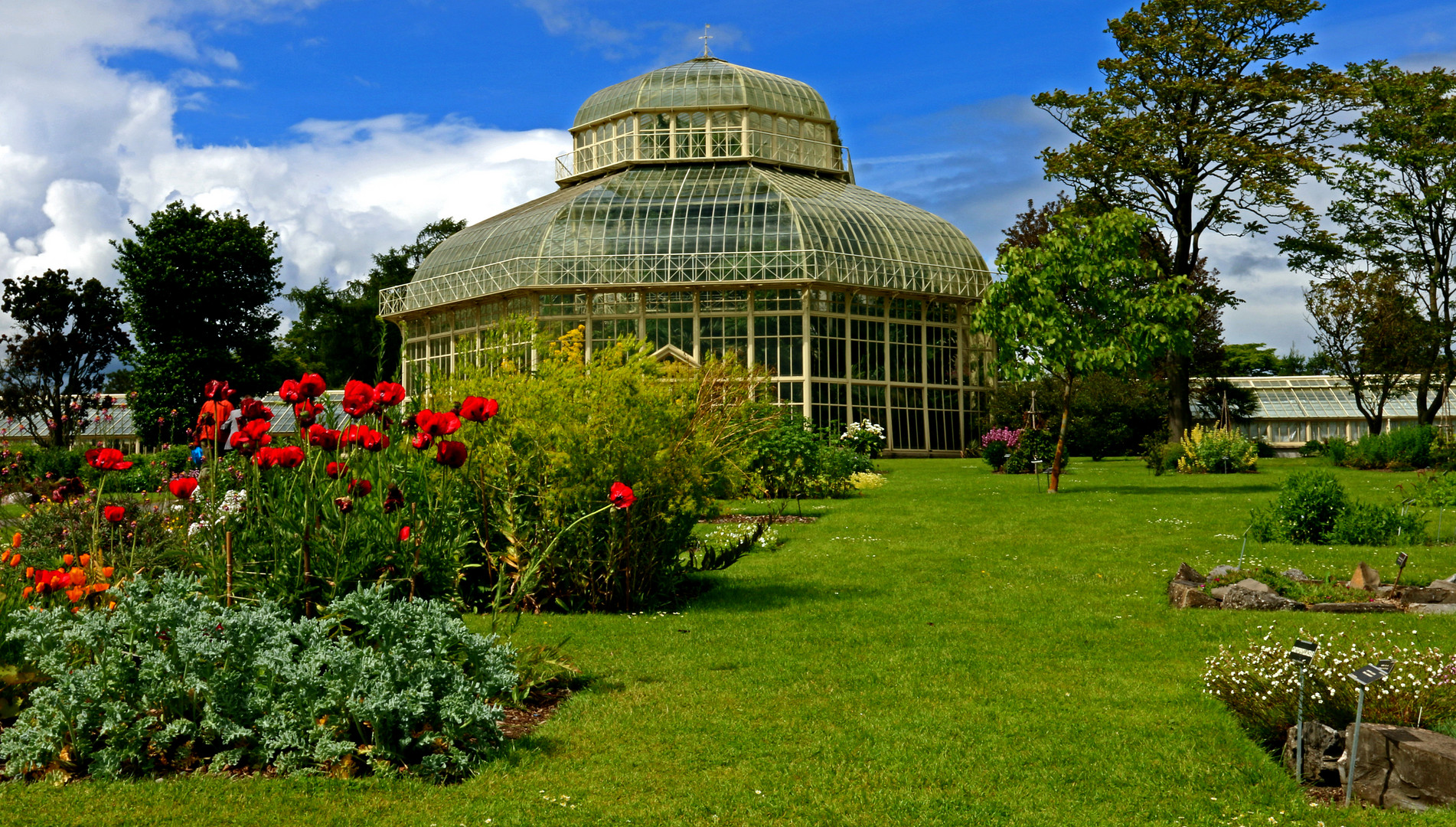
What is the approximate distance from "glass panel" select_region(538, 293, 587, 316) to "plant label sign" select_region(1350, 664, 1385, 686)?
35891 millimetres

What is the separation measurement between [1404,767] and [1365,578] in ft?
18.2

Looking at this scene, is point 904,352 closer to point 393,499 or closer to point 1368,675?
point 393,499

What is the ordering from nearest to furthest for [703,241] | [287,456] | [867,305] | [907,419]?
[287,456]
[703,241]
[867,305]
[907,419]

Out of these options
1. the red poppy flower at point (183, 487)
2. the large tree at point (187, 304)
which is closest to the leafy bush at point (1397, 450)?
the red poppy flower at point (183, 487)

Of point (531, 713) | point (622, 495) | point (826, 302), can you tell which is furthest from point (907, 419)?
point (531, 713)

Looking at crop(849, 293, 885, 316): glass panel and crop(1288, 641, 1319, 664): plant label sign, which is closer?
crop(1288, 641, 1319, 664): plant label sign

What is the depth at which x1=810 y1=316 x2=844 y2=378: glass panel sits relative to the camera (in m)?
39.4

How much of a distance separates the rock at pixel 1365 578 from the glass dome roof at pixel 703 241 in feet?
95.9

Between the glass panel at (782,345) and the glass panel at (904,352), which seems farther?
the glass panel at (904,352)

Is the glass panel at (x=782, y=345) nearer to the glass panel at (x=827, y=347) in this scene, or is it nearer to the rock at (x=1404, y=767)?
the glass panel at (x=827, y=347)

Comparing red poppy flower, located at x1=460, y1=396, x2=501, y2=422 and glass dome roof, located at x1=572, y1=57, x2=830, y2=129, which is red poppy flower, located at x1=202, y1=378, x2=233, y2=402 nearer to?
red poppy flower, located at x1=460, y1=396, x2=501, y2=422

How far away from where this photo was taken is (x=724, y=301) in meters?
39.4

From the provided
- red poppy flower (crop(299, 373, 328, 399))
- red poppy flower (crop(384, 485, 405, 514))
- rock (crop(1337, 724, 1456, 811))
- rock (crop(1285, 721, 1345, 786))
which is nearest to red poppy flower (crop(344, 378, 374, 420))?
red poppy flower (crop(299, 373, 328, 399))

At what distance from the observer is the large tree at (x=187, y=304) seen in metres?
39.9
